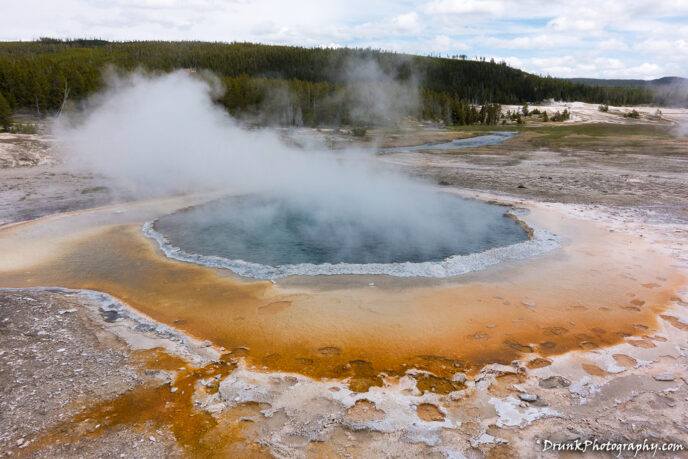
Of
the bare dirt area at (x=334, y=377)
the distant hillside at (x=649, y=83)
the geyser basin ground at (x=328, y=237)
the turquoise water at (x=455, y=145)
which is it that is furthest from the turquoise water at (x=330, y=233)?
the distant hillside at (x=649, y=83)

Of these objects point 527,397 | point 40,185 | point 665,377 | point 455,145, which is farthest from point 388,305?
point 455,145

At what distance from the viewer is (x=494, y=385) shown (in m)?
3.13

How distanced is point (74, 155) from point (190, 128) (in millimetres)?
3986

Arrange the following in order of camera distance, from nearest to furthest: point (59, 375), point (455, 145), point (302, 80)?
point (59, 375), point (455, 145), point (302, 80)

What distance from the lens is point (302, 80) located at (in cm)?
4956

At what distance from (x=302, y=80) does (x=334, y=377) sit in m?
50.3

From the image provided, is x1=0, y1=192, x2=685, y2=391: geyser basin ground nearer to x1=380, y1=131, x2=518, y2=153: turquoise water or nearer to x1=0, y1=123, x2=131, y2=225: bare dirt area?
x1=0, y1=123, x2=131, y2=225: bare dirt area

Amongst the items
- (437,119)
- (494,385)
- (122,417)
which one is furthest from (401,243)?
(437,119)

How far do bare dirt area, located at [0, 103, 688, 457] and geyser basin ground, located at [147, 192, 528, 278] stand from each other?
0.61 meters

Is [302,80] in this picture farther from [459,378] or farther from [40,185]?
[459,378]

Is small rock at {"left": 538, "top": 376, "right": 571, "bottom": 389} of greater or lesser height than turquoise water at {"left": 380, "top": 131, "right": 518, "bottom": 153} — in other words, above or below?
below

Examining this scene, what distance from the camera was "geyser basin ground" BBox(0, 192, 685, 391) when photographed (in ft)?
11.6

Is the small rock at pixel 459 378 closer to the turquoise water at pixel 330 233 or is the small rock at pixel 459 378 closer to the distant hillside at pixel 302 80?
the turquoise water at pixel 330 233

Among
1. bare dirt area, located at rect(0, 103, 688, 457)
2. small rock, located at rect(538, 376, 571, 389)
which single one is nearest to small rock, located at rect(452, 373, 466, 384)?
bare dirt area, located at rect(0, 103, 688, 457)
